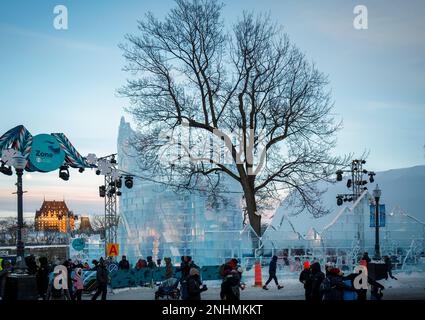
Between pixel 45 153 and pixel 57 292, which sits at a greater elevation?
pixel 45 153

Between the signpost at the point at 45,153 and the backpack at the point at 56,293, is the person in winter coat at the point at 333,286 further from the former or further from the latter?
the signpost at the point at 45,153

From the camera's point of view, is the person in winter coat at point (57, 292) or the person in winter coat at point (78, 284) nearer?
the person in winter coat at point (57, 292)

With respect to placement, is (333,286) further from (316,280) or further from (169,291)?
(169,291)

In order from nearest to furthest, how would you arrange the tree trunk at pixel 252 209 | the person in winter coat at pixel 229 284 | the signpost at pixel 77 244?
the person in winter coat at pixel 229 284 → the tree trunk at pixel 252 209 → the signpost at pixel 77 244

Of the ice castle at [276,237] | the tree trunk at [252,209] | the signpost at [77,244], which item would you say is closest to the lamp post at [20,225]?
the ice castle at [276,237]

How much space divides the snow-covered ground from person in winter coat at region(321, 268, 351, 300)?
8.75 meters

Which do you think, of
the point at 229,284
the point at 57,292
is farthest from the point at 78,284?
the point at 229,284

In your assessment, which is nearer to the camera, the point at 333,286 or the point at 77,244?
the point at 333,286

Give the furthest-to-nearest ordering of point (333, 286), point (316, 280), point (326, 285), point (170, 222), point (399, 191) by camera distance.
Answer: point (399, 191) < point (170, 222) < point (316, 280) < point (326, 285) < point (333, 286)

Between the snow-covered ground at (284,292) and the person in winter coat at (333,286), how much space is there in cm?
875

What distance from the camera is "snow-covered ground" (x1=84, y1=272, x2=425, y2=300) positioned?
2198 centimetres

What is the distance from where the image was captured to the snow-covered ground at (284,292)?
72.1 ft

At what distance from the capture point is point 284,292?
2381 cm

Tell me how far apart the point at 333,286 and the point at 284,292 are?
11.6 meters
